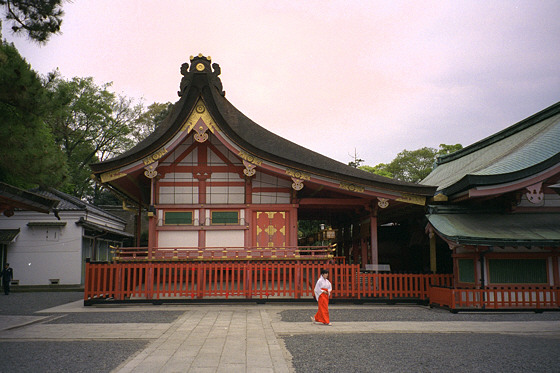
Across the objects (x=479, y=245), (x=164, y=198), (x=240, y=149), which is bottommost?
(x=479, y=245)

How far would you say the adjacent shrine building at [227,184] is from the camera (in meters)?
15.4

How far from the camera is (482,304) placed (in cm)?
1245

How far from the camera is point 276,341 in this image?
802 cm

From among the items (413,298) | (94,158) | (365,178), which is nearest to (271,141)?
(365,178)

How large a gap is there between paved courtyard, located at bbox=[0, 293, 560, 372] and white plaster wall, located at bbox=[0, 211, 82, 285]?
1428 cm

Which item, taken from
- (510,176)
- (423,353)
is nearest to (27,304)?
(423,353)

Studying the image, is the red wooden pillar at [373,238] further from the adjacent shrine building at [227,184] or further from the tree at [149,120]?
the tree at [149,120]

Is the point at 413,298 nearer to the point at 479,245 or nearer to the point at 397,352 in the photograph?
the point at 479,245

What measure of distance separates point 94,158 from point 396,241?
29.9 metres

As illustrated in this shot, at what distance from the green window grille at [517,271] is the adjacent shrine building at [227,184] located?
313 centimetres

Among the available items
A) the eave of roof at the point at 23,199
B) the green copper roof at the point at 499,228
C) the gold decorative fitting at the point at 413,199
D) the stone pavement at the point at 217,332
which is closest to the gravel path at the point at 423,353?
the stone pavement at the point at 217,332

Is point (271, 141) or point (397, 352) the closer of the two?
point (397, 352)

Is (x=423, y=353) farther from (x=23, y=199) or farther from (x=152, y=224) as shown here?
(x=152, y=224)

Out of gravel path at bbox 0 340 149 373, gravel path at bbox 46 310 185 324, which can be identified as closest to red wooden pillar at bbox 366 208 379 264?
gravel path at bbox 46 310 185 324
